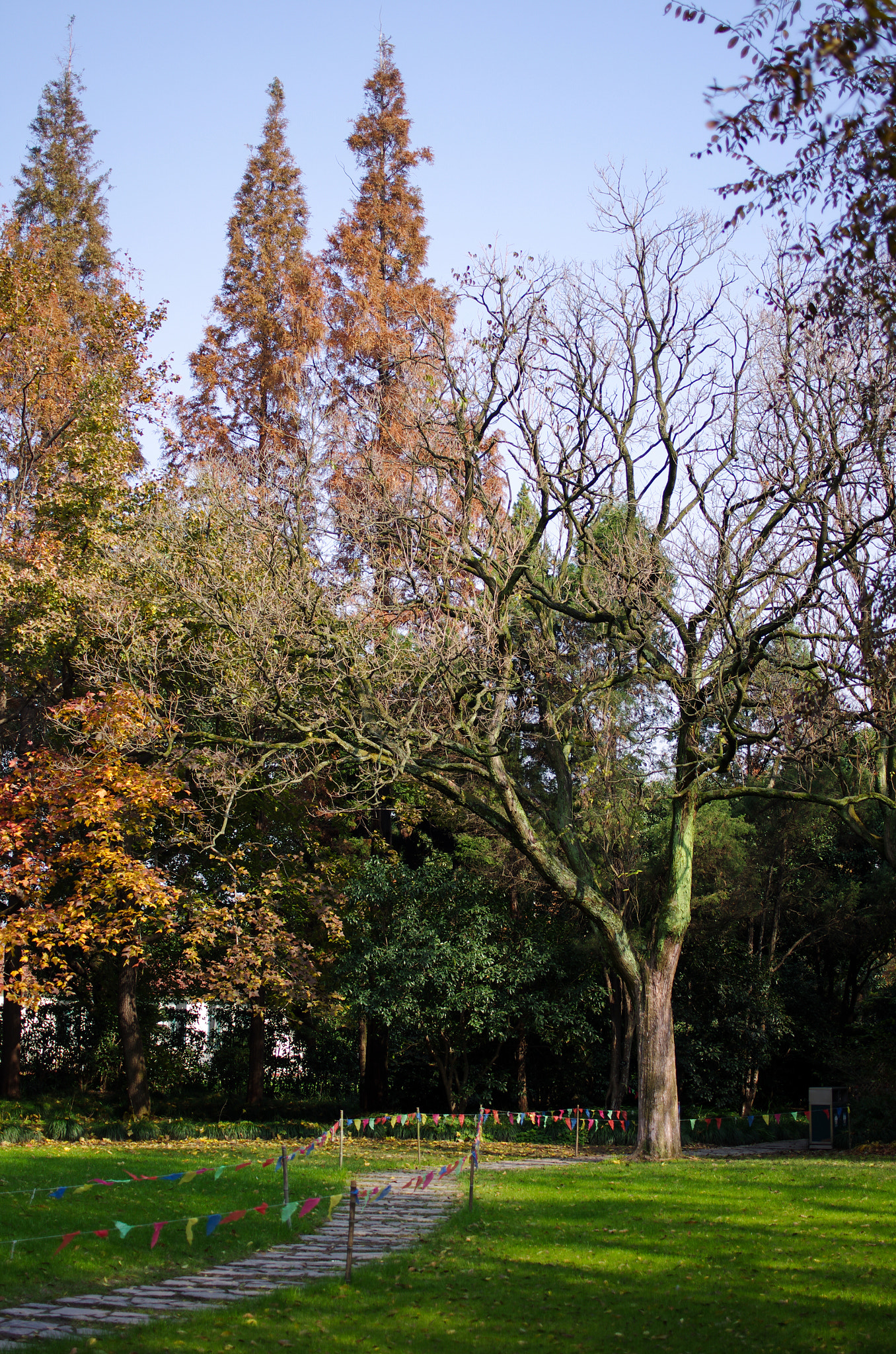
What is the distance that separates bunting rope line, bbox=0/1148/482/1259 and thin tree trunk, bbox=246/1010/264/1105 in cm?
939

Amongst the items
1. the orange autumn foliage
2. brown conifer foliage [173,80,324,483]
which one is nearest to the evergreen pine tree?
brown conifer foliage [173,80,324,483]

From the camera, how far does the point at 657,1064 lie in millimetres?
14906

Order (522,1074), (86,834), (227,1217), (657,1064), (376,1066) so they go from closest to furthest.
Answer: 1. (227,1217)
2. (657,1064)
3. (86,834)
4. (522,1074)
5. (376,1066)

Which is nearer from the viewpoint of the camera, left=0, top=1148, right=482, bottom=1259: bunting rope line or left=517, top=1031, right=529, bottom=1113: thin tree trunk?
left=0, top=1148, right=482, bottom=1259: bunting rope line

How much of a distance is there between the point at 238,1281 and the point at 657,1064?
8.87m

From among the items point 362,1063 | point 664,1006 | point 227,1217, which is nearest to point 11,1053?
point 362,1063

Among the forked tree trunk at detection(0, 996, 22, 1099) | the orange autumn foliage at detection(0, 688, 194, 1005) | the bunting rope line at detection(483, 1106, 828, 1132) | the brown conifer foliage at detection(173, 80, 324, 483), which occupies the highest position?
the brown conifer foliage at detection(173, 80, 324, 483)

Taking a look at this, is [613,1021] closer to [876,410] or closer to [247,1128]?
[247,1128]

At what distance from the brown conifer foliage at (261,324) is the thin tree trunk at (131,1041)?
34.7 ft

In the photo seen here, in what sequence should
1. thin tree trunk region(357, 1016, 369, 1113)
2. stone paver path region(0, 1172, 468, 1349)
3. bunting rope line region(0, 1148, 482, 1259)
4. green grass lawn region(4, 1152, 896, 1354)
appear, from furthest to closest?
thin tree trunk region(357, 1016, 369, 1113) < bunting rope line region(0, 1148, 482, 1259) < stone paver path region(0, 1172, 468, 1349) < green grass lawn region(4, 1152, 896, 1354)

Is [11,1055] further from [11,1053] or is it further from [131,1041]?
[131,1041]

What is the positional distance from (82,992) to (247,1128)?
26.5 feet

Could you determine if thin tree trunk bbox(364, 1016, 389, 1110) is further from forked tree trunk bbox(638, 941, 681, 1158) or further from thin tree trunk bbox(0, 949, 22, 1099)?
forked tree trunk bbox(638, 941, 681, 1158)

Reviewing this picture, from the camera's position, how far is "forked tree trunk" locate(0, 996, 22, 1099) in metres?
21.6
